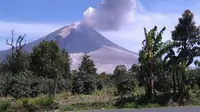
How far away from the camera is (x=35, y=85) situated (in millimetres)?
33031

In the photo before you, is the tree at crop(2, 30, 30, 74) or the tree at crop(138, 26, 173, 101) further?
the tree at crop(2, 30, 30, 74)

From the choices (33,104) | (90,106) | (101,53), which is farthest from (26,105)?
(101,53)

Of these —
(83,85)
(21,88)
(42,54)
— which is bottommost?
(21,88)

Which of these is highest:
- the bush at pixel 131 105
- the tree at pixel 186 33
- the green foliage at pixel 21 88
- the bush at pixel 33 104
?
the tree at pixel 186 33

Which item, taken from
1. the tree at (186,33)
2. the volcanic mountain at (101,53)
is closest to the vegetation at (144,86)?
the tree at (186,33)

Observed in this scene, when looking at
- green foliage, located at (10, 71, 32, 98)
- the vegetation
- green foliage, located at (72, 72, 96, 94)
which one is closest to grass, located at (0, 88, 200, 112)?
the vegetation

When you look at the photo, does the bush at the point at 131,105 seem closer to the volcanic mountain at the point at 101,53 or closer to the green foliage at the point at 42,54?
the green foliage at the point at 42,54

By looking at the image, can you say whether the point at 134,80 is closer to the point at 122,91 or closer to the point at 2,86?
the point at 122,91

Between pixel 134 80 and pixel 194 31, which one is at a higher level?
pixel 194 31

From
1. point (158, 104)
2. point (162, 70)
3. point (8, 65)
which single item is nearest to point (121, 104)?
point (158, 104)

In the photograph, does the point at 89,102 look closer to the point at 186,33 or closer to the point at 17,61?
the point at 186,33

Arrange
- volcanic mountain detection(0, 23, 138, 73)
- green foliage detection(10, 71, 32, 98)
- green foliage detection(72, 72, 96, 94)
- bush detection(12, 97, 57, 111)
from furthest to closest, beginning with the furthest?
volcanic mountain detection(0, 23, 138, 73)
green foliage detection(72, 72, 96, 94)
green foliage detection(10, 71, 32, 98)
bush detection(12, 97, 57, 111)

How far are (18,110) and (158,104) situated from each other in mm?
9449

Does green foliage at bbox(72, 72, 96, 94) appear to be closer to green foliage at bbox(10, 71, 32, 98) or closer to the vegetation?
the vegetation
